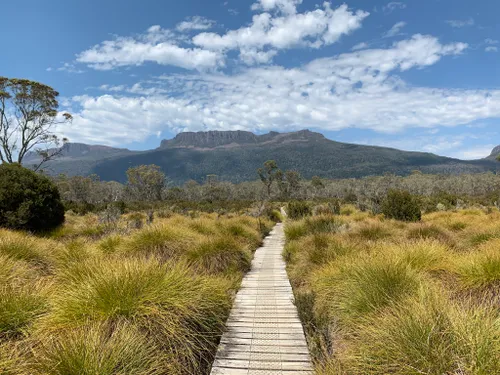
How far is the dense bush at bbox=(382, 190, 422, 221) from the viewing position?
15969 mm

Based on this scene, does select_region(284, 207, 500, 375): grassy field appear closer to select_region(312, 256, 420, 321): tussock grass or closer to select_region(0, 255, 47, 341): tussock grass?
select_region(312, 256, 420, 321): tussock grass

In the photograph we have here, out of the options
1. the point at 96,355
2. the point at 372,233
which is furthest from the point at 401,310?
the point at 372,233

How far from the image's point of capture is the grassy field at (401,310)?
9.20ft

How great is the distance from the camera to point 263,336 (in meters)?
4.63

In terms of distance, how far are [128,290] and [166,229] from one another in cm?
473

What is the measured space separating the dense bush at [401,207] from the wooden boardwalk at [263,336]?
11.1m

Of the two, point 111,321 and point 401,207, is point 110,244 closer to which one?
point 111,321

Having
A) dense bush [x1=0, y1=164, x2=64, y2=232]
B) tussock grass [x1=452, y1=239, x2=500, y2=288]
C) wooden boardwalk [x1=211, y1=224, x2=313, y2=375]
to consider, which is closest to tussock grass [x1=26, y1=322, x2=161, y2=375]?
wooden boardwalk [x1=211, y1=224, x2=313, y2=375]

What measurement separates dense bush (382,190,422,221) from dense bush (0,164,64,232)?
52.5 feet

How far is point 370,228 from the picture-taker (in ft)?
34.8

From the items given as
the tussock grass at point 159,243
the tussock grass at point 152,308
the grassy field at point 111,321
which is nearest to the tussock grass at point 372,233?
the tussock grass at point 159,243

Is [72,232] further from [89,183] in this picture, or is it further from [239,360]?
[89,183]

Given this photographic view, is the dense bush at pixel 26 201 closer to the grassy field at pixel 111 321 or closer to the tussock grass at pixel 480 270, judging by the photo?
the grassy field at pixel 111 321

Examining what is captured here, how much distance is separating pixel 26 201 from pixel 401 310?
502 inches
